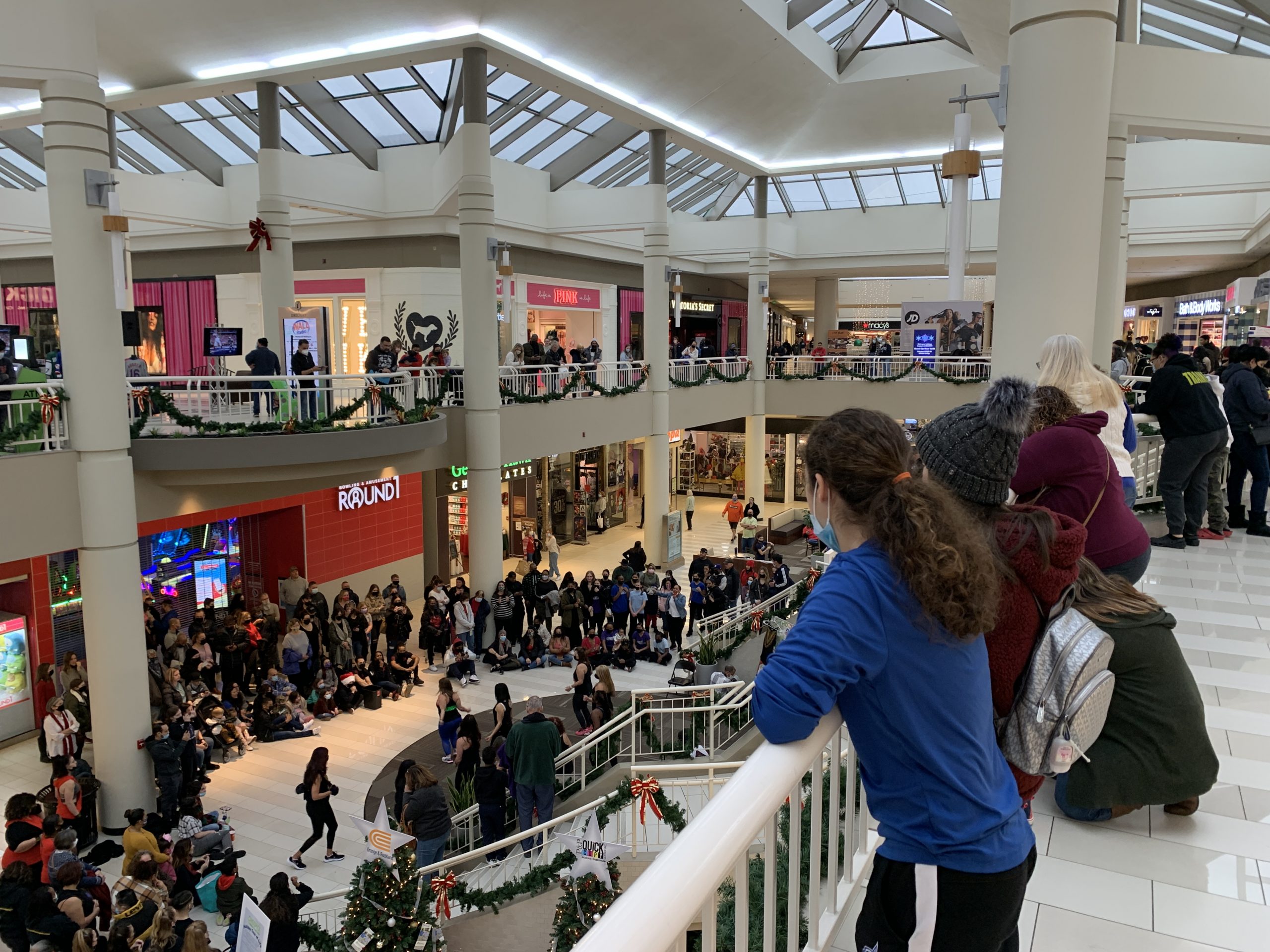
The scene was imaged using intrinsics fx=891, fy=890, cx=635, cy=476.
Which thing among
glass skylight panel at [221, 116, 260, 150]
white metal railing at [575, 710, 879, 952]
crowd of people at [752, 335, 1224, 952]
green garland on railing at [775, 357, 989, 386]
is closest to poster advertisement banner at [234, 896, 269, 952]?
white metal railing at [575, 710, 879, 952]

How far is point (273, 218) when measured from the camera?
1644 centimetres

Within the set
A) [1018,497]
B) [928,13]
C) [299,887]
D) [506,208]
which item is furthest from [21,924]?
[928,13]

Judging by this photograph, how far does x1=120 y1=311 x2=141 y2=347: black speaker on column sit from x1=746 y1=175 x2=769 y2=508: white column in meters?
18.5

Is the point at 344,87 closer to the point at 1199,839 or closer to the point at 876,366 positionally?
the point at 876,366

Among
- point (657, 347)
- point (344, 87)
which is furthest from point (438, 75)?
point (657, 347)

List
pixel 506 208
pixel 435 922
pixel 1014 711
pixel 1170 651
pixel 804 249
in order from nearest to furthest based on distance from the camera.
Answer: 1. pixel 1014 711
2. pixel 1170 651
3. pixel 435 922
4. pixel 506 208
5. pixel 804 249

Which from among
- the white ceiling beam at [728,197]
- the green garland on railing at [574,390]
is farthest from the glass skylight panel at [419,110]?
the white ceiling beam at [728,197]

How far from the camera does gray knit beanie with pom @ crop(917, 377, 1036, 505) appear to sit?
220cm

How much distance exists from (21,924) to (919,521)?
8.66 m

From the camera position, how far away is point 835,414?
6.03 feet

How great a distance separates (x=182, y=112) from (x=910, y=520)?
924 inches

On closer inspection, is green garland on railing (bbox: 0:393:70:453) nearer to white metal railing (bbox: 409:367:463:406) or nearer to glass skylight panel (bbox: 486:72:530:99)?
white metal railing (bbox: 409:367:463:406)

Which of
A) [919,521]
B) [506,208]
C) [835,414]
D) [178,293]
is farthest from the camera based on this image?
[178,293]

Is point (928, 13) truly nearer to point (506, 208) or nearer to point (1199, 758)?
point (506, 208)
